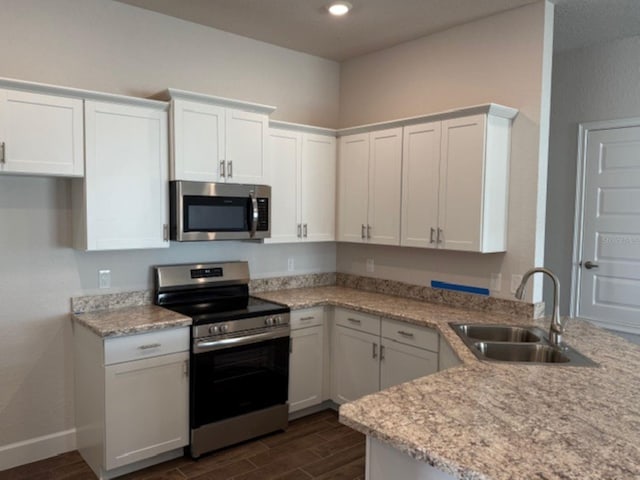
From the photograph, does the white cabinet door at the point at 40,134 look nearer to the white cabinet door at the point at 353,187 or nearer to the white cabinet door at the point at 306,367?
the white cabinet door at the point at 306,367

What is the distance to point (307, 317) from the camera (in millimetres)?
3533

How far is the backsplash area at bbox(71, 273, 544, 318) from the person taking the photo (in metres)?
3.10

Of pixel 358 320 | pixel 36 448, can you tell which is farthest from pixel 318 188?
pixel 36 448

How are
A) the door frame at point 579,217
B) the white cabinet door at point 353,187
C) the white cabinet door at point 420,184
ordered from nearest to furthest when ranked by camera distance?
the white cabinet door at point 420,184 < the white cabinet door at point 353,187 < the door frame at point 579,217

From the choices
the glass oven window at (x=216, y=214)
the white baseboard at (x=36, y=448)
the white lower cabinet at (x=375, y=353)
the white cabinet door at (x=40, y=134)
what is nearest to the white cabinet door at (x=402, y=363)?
the white lower cabinet at (x=375, y=353)

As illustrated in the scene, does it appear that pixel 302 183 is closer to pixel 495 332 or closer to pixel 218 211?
pixel 218 211

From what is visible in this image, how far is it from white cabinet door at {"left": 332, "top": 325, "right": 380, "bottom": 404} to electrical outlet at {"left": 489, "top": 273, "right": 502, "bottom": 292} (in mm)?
856

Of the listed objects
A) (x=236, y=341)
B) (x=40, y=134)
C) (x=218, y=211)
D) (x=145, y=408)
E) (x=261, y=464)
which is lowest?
(x=261, y=464)

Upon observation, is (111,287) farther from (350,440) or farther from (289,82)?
(289,82)

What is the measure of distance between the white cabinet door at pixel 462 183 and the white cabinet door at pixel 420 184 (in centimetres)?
6

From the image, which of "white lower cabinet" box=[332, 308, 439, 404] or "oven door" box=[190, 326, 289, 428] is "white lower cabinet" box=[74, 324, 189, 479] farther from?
"white lower cabinet" box=[332, 308, 439, 404]

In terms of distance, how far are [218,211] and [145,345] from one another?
98 centimetres

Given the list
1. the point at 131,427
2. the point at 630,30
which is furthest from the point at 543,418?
the point at 630,30

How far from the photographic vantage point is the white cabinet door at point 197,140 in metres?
3.04
